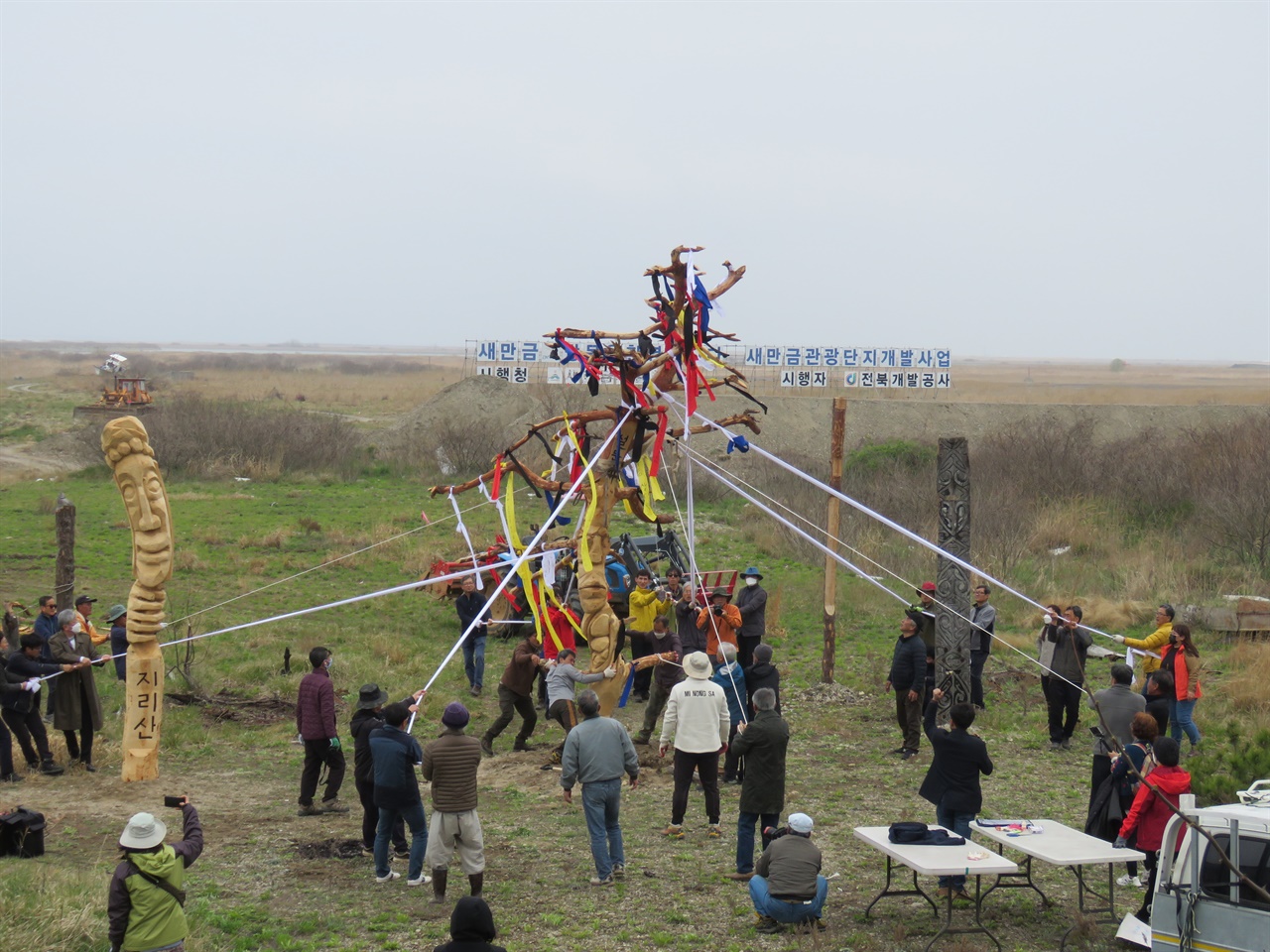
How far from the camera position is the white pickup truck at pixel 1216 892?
21.0ft

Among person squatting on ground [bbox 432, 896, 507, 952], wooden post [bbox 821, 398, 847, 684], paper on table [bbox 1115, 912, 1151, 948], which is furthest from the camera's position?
wooden post [bbox 821, 398, 847, 684]

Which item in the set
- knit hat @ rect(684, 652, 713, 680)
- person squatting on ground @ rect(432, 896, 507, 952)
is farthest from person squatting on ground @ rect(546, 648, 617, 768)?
person squatting on ground @ rect(432, 896, 507, 952)

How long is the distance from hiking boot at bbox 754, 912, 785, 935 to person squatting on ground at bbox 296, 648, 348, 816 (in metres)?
3.85

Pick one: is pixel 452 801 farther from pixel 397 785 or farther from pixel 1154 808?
pixel 1154 808

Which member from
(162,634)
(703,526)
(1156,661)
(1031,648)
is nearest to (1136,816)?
(1156,661)

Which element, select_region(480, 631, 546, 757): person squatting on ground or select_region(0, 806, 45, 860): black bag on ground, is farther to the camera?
select_region(480, 631, 546, 757): person squatting on ground

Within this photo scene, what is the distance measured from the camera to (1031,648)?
1675 cm

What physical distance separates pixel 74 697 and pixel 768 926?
269 inches

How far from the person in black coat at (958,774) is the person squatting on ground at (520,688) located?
428 cm

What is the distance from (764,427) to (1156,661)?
97.6ft

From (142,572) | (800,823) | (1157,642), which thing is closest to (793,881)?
(800,823)

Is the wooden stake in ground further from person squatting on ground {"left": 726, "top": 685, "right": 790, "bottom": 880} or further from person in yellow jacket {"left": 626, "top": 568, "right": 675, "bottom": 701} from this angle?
person in yellow jacket {"left": 626, "top": 568, "right": 675, "bottom": 701}

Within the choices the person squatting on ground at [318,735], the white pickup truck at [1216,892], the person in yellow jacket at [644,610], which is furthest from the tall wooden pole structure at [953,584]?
the person squatting on ground at [318,735]

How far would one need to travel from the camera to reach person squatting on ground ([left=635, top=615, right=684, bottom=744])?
1197 centimetres
